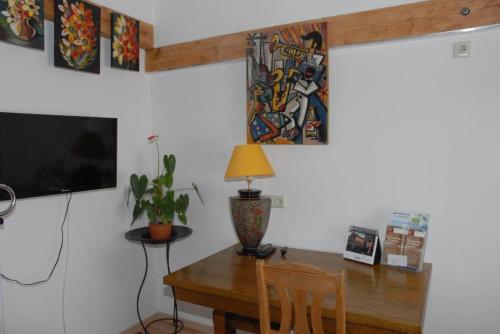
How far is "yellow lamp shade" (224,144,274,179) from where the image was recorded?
2252mm

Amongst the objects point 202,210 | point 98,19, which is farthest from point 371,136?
point 98,19

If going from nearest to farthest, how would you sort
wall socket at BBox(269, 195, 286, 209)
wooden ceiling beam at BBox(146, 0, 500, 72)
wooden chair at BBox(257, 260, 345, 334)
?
wooden chair at BBox(257, 260, 345, 334) < wooden ceiling beam at BBox(146, 0, 500, 72) < wall socket at BBox(269, 195, 286, 209)

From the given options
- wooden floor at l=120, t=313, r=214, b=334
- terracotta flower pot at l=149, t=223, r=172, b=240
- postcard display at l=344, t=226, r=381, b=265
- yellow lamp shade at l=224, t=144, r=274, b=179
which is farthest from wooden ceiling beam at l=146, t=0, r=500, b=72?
wooden floor at l=120, t=313, r=214, b=334

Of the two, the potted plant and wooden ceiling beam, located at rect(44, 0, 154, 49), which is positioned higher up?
wooden ceiling beam, located at rect(44, 0, 154, 49)

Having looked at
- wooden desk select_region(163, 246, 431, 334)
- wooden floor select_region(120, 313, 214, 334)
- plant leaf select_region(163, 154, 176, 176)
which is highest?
plant leaf select_region(163, 154, 176, 176)

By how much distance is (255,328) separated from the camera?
6.74ft

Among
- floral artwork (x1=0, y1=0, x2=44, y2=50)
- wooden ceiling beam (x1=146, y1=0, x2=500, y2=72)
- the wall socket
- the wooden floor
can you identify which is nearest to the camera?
wooden ceiling beam (x1=146, y1=0, x2=500, y2=72)

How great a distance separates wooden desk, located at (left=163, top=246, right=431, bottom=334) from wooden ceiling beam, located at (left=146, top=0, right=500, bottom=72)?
1292 mm

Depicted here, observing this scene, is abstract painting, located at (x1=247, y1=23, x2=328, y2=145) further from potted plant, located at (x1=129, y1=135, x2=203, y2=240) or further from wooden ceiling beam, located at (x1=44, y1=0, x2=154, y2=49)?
wooden ceiling beam, located at (x1=44, y1=0, x2=154, y2=49)

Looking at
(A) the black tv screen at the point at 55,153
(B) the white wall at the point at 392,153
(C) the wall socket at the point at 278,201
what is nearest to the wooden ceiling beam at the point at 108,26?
(B) the white wall at the point at 392,153

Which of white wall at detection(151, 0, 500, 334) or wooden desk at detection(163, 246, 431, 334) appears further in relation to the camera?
white wall at detection(151, 0, 500, 334)

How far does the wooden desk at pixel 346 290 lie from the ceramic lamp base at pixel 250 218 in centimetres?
11

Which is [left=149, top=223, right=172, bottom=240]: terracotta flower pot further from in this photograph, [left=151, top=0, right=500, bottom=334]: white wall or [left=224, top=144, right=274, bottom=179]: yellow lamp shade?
[left=224, top=144, right=274, bottom=179]: yellow lamp shade

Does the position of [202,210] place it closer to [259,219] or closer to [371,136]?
[259,219]
